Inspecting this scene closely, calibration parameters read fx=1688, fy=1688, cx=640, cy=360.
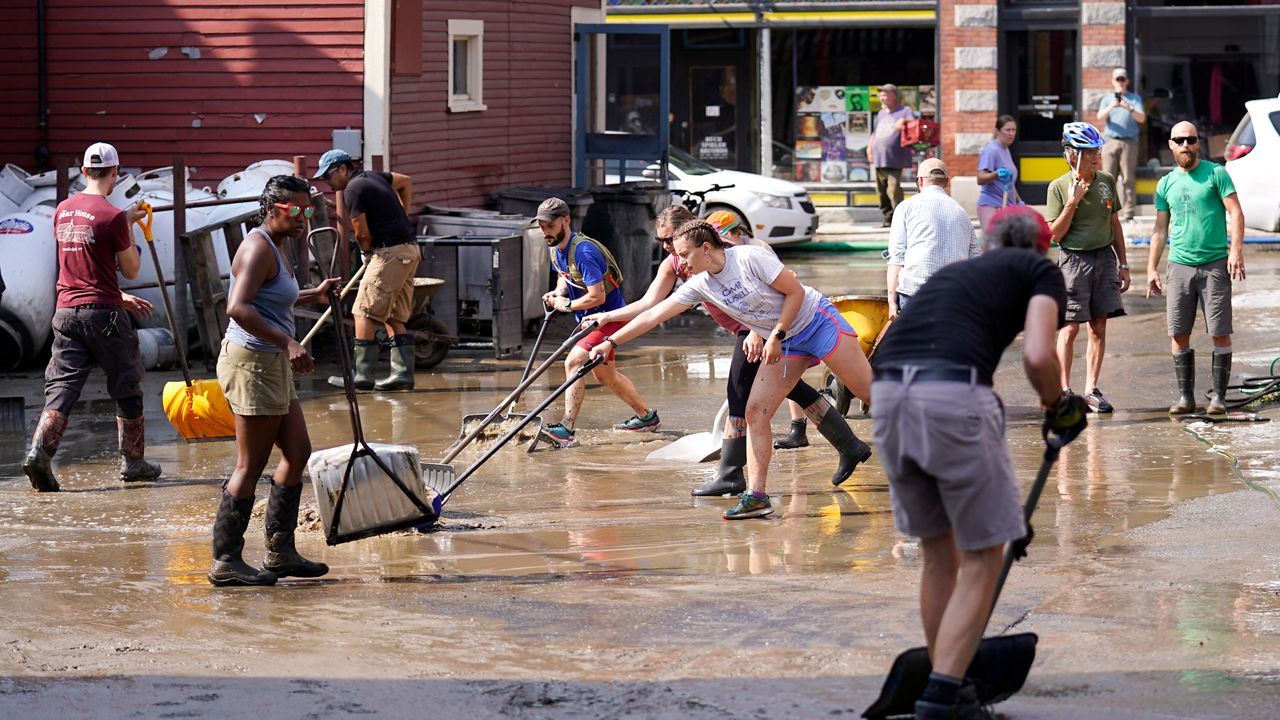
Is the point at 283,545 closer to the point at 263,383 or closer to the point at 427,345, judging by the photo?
the point at 263,383

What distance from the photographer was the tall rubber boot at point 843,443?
30.3ft

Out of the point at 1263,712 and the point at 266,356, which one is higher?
the point at 266,356

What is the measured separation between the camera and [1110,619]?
6445mm

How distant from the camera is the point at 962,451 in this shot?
5.18 meters

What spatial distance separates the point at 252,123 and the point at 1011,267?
41.4ft

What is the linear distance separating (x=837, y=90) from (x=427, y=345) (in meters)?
14.0

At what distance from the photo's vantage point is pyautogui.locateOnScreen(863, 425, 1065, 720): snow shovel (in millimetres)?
5359

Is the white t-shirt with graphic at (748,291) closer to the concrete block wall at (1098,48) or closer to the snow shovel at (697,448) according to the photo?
the snow shovel at (697,448)

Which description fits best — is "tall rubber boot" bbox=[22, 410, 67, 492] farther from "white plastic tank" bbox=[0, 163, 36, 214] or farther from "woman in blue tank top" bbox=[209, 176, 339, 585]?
"white plastic tank" bbox=[0, 163, 36, 214]

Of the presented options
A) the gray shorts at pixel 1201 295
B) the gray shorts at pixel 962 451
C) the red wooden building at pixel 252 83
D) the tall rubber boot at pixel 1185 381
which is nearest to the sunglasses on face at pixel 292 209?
the gray shorts at pixel 962 451

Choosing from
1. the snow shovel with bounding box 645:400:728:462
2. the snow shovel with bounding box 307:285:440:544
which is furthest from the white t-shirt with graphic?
the snow shovel with bounding box 307:285:440:544

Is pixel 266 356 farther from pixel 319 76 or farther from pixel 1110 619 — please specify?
pixel 319 76

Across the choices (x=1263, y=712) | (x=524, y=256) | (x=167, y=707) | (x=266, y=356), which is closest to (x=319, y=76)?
(x=524, y=256)

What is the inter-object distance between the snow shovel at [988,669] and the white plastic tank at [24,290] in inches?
400
